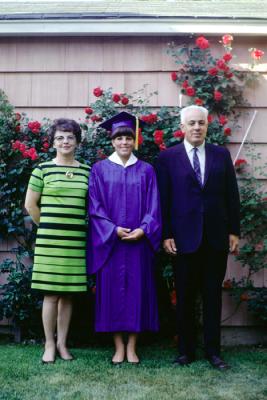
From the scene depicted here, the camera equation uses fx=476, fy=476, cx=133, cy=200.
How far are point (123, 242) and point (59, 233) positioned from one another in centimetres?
49

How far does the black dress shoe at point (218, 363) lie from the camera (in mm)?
3533

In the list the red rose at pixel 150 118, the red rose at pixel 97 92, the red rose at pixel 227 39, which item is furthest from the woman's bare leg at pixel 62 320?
the red rose at pixel 227 39

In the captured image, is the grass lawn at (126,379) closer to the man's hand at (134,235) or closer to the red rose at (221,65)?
the man's hand at (134,235)

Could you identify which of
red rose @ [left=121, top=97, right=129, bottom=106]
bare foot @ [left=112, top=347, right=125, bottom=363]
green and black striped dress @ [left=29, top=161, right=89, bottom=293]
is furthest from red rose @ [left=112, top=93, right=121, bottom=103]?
bare foot @ [left=112, top=347, right=125, bottom=363]

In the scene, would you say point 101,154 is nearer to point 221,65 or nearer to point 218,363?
point 221,65

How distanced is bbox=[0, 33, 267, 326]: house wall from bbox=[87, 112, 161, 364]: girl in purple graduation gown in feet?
3.62

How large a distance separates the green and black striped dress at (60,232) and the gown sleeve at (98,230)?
6cm

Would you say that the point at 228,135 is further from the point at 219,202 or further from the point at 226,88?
the point at 219,202

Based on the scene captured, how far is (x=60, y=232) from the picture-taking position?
142 inches

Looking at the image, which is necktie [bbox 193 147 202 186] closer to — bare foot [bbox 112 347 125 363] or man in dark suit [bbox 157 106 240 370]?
man in dark suit [bbox 157 106 240 370]

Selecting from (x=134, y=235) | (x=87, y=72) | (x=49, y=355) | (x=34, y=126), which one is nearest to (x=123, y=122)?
(x=134, y=235)

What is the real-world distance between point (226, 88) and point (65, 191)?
6.40ft

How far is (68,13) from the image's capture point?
14.8 ft

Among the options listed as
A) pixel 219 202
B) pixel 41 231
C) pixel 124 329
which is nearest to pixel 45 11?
pixel 41 231
